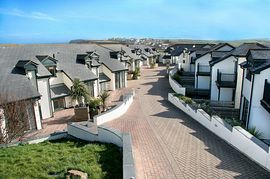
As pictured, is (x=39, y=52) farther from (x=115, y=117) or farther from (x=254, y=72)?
(x=254, y=72)

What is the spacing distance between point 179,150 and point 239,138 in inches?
138

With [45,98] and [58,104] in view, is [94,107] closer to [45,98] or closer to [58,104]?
[45,98]

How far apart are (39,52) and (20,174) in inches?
857

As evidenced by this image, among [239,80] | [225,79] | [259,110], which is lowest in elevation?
[259,110]

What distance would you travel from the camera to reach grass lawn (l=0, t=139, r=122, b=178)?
9.83 m

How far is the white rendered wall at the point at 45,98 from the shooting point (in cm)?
2438

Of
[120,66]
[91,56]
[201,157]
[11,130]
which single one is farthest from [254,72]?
[120,66]

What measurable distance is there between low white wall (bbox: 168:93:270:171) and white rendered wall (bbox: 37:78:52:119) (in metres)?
15.7

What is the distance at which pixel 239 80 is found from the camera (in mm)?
25406

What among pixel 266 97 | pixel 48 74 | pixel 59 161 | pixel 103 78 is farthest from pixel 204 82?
pixel 59 161

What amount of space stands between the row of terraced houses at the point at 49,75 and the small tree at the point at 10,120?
567 millimetres

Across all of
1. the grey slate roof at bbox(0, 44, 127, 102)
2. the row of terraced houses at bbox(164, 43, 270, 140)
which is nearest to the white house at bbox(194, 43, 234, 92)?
the row of terraced houses at bbox(164, 43, 270, 140)

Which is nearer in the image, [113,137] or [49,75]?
[113,137]

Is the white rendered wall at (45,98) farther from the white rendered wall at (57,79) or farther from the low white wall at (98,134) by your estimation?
the low white wall at (98,134)
